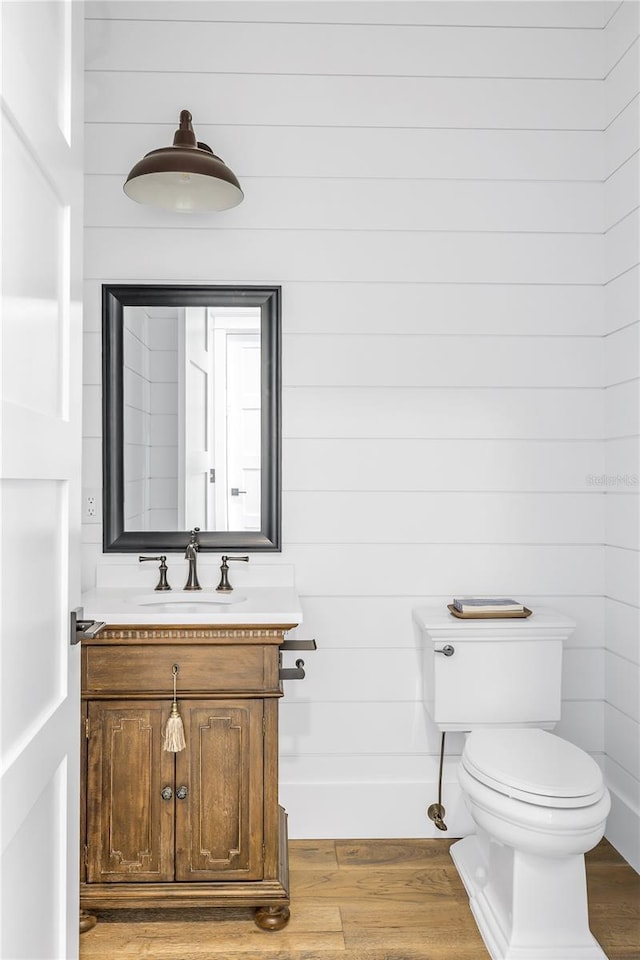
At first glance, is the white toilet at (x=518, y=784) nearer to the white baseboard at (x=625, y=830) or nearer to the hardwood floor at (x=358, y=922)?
the hardwood floor at (x=358, y=922)

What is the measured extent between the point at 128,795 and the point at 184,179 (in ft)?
5.68

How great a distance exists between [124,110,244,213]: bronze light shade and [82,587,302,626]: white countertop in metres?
1.20

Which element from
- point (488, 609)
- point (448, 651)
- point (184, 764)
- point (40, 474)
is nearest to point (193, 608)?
point (184, 764)

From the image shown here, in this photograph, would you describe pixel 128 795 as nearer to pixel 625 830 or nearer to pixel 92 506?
pixel 92 506

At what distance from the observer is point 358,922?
78.0 inches

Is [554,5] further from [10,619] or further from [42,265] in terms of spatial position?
[10,619]

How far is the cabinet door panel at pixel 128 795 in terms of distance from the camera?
197 cm

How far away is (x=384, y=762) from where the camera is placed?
2.49 meters

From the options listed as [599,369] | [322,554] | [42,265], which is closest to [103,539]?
[322,554]

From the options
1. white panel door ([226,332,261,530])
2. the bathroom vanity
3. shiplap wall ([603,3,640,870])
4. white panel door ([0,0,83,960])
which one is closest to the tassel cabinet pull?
the bathroom vanity

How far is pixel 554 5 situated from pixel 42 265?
222 centimetres

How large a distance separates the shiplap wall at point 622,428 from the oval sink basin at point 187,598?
48.6 inches

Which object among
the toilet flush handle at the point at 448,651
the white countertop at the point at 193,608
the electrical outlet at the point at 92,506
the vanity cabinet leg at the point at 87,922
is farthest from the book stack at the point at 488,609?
the vanity cabinet leg at the point at 87,922

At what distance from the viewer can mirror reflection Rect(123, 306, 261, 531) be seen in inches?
96.9
